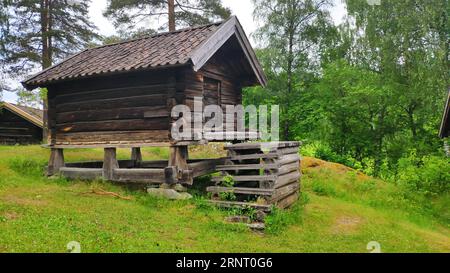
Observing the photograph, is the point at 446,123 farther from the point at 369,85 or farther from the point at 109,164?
the point at 109,164

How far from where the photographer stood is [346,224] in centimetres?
890

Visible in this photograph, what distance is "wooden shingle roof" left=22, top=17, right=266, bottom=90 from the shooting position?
29.5 ft

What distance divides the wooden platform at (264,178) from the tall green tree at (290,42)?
1288 cm

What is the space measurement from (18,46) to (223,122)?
16492mm

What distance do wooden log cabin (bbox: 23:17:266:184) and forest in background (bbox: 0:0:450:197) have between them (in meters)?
6.48

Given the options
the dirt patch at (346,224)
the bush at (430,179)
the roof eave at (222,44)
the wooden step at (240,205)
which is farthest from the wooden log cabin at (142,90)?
the bush at (430,179)

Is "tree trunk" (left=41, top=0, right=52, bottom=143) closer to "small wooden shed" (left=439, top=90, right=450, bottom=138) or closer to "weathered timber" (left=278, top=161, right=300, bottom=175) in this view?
"weathered timber" (left=278, top=161, right=300, bottom=175)

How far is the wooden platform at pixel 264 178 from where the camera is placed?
27.4 feet

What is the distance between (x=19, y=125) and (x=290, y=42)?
65.9 feet

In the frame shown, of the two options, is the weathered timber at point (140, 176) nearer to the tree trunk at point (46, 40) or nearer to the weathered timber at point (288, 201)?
the weathered timber at point (288, 201)

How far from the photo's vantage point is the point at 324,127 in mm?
19281

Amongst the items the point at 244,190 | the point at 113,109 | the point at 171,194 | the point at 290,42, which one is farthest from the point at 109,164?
the point at 290,42
